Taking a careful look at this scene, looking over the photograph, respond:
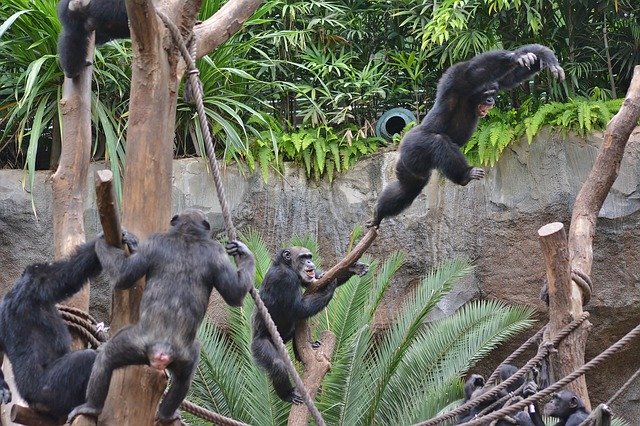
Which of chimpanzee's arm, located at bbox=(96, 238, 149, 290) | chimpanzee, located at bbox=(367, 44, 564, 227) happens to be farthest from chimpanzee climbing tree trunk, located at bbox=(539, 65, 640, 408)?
chimpanzee's arm, located at bbox=(96, 238, 149, 290)

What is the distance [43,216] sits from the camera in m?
11.4

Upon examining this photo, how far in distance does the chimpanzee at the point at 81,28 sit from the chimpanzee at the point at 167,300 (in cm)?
227

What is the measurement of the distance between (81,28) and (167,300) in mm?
2875

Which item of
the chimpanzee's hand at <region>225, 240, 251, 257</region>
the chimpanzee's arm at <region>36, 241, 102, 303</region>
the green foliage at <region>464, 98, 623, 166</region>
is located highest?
the green foliage at <region>464, 98, 623, 166</region>

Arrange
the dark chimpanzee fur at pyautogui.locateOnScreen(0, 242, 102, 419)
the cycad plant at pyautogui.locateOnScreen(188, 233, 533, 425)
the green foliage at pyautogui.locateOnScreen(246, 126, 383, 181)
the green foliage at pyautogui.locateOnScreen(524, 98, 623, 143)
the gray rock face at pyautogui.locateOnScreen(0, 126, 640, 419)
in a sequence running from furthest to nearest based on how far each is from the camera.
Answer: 1. the green foliage at pyautogui.locateOnScreen(246, 126, 383, 181)
2. the gray rock face at pyautogui.locateOnScreen(0, 126, 640, 419)
3. the green foliage at pyautogui.locateOnScreen(524, 98, 623, 143)
4. the cycad plant at pyautogui.locateOnScreen(188, 233, 533, 425)
5. the dark chimpanzee fur at pyautogui.locateOnScreen(0, 242, 102, 419)

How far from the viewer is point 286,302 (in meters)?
8.43

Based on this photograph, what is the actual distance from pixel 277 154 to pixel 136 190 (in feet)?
18.8

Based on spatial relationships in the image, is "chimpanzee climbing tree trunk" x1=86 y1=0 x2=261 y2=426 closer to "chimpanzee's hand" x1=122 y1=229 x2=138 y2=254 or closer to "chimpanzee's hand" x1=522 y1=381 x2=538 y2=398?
"chimpanzee's hand" x1=122 y1=229 x2=138 y2=254

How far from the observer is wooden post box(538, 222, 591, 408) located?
730cm

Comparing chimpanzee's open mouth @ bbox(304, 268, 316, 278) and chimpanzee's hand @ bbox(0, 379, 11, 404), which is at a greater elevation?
chimpanzee's open mouth @ bbox(304, 268, 316, 278)

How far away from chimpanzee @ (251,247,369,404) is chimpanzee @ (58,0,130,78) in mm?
2513

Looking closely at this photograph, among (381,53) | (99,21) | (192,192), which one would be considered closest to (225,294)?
(99,21)

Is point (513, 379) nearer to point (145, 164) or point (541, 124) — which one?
point (145, 164)

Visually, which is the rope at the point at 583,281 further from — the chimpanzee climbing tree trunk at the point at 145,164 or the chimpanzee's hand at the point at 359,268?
the chimpanzee climbing tree trunk at the point at 145,164
